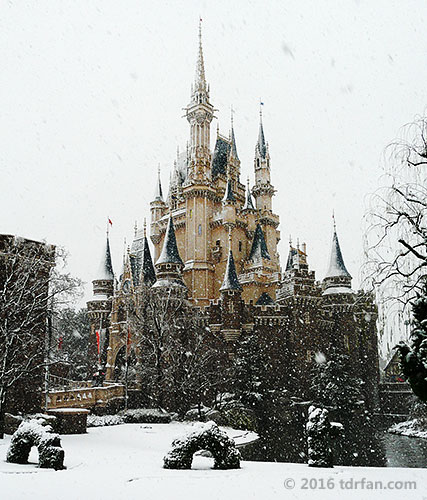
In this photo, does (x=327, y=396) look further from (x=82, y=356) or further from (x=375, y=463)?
(x=82, y=356)

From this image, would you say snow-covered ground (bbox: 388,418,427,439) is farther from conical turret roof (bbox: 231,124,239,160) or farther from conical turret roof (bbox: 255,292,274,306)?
conical turret roof (bbox: 231,124,239,160)

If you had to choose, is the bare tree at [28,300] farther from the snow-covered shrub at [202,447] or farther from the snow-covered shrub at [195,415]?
the snow-covered shrub at [195,415]

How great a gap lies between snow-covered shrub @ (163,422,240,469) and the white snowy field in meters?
0.28

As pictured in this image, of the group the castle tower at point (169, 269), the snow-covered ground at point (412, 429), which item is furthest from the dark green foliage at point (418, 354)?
the castle tower at point (169, 269)

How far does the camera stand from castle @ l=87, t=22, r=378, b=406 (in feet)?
134

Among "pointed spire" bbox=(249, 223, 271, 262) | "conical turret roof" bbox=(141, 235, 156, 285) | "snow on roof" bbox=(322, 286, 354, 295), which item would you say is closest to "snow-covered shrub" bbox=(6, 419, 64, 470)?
"conical turret roof" bbox=(141, 235, 156, 285)

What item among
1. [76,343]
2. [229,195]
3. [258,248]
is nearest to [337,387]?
[258,248]

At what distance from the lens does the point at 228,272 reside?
4025 cm

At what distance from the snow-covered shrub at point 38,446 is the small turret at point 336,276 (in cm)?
3537

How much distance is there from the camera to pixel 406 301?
10656 millimetres

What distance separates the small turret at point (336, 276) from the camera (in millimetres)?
44094

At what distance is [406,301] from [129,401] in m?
24.8

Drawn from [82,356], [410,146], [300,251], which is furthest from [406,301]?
[82,356]

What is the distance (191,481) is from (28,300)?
1174cm
